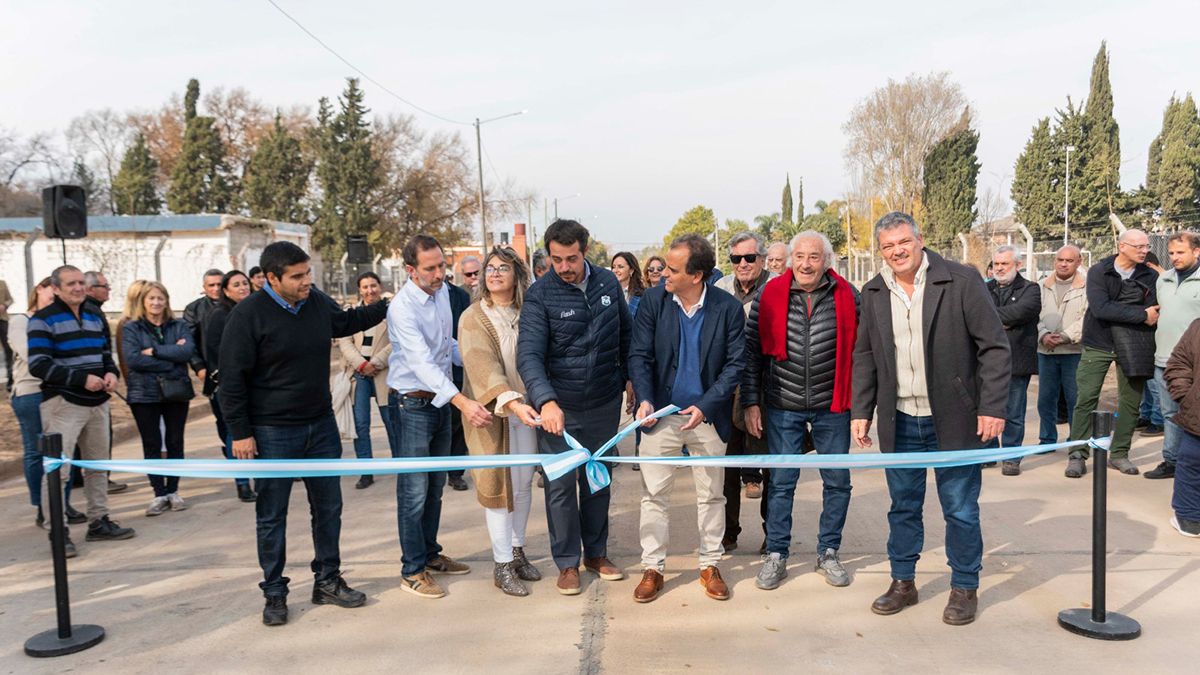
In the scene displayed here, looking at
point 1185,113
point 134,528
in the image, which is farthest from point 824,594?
point 1185,113

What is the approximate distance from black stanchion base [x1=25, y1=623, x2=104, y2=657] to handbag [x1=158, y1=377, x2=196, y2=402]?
8.35ft

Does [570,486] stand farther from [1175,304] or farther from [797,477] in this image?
[1175,304]

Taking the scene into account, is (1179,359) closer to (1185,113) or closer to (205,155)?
(1185,113)

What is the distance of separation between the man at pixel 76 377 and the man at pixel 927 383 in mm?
4992

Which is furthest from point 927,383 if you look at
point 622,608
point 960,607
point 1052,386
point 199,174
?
point 199,174

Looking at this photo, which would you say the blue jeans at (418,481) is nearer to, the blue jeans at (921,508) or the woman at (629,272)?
the blue jeans at (921,508)

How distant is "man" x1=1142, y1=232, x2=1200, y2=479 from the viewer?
21.2 feet

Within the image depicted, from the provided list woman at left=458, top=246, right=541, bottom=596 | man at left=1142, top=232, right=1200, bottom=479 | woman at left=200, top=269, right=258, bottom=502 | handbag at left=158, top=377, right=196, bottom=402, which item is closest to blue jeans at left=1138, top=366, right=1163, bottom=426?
man at left=1142, top=232, right=1200, bottom=479

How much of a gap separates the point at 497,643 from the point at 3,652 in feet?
7.77

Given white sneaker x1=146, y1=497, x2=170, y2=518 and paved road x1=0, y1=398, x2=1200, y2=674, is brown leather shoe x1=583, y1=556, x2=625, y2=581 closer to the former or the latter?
paved road x1=0, y1=398, x2=1200, y2=674

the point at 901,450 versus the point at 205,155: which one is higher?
the point at 205,155

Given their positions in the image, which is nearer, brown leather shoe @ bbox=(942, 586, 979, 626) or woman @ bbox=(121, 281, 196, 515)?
brown leather shoe @ bbox=(942, 586, 979, 626)

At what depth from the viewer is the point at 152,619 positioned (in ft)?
14.6

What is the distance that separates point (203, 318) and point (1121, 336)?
7497 millimetres
